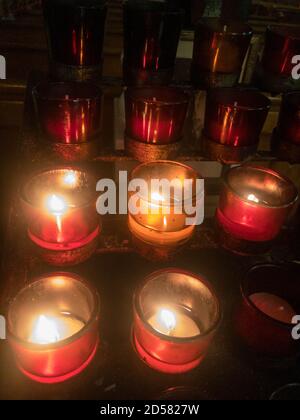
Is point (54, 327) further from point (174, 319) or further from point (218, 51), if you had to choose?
point (218, 51)

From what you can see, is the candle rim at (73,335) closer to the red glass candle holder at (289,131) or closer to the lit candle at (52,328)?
the lit candle at (52,328)

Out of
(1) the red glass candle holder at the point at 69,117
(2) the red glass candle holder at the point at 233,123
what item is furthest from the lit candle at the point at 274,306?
(1) the red glass candle holder at the point at 69,117

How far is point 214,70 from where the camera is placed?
139cm

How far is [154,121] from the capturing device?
1191 mm

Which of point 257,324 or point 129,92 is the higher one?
point 129,92

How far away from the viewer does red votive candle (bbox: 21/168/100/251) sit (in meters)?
1.09

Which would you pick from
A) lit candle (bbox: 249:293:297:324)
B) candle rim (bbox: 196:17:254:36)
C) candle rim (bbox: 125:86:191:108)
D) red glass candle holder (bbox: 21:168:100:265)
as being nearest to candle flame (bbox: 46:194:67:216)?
red glass candle holder (bbox: 21:168:100:265)

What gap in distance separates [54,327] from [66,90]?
80 cm

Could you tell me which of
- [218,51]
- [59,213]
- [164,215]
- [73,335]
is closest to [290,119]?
[218,51]

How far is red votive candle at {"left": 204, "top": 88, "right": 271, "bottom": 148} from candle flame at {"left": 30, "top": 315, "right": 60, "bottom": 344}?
33.2 inches
